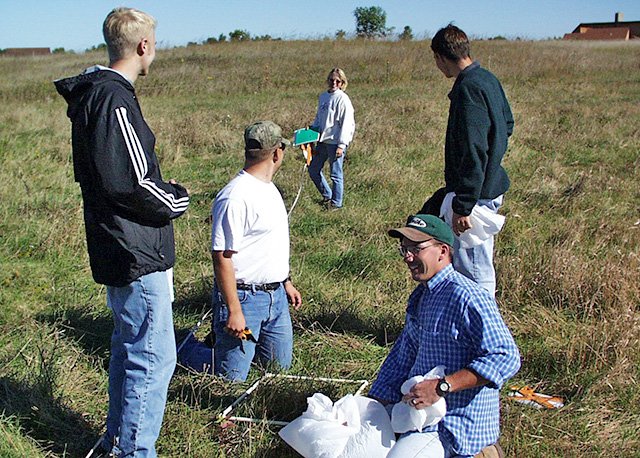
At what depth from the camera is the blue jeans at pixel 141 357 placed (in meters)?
2.71

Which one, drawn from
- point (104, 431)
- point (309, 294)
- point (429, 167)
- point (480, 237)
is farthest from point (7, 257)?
point (429, 167)

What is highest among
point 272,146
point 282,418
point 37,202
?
point 272,146

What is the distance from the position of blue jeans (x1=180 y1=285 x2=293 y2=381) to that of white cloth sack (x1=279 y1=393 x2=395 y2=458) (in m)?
0.87

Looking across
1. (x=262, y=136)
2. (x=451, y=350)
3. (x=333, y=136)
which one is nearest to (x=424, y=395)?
(x=451, y=350)

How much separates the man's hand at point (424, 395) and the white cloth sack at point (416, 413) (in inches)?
0.7

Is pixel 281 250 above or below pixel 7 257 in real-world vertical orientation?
above

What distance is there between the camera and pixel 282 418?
3438mm

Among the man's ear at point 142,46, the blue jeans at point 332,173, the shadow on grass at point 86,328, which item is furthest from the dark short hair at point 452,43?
the blue jeans at point 332,173

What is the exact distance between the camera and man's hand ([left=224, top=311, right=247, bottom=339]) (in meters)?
3.46

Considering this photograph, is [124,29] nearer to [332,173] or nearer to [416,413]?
[416,413]

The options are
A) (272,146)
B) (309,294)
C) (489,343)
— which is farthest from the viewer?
(309,294)

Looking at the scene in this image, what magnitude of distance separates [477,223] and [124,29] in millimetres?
2146

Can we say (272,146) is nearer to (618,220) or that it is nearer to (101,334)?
(101,334)

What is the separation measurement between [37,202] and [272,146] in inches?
178
